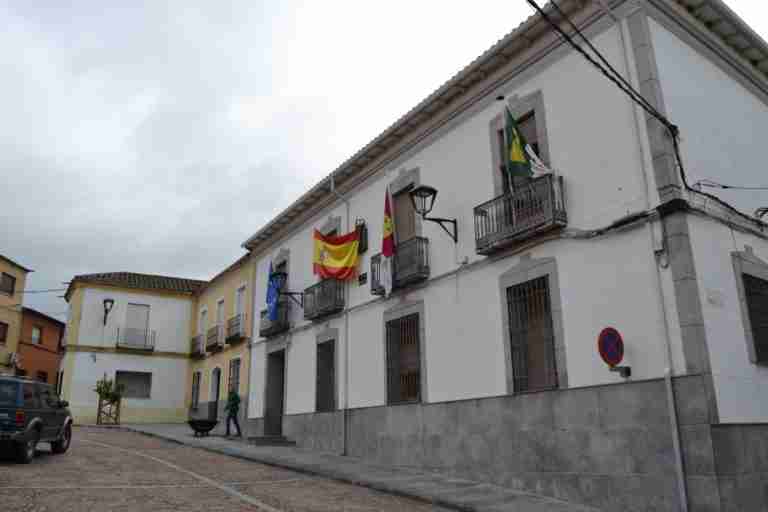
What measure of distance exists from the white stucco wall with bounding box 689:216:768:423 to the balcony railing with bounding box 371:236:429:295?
202 inches

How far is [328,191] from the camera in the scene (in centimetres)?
1662

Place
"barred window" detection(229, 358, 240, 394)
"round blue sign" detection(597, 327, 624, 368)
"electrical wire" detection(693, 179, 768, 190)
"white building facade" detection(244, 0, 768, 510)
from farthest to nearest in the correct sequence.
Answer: "barred window" detection(229, 358, 240, 394) < "electrical wire" detection(693, 179, 768, 190) < "round blue sign" detection(597, 327, 624, 368) < "white building facade" detection(244, 0, 768, 510)

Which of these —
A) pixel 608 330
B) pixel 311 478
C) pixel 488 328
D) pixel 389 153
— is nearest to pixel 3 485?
pixel 311 478

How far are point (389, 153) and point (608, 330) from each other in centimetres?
725

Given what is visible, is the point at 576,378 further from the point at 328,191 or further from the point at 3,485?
the point at 328,191

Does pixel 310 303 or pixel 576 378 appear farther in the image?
pixel 310 303

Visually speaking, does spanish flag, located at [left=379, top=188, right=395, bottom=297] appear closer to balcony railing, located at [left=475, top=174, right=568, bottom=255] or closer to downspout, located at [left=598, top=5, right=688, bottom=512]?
balcony railing, located at [left=475, top=174, right=568, bottom=255]

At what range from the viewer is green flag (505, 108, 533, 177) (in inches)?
382

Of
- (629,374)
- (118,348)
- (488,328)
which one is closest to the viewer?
(629,374)

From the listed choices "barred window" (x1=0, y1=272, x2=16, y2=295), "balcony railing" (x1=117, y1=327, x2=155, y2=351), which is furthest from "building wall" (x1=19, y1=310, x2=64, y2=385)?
"balcony railing" (x1=117, y1=327, x2=155, y2=351)

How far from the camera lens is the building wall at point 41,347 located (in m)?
31.9

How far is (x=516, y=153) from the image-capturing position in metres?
9.79

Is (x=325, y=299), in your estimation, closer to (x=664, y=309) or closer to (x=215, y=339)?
(x=664, y=309)

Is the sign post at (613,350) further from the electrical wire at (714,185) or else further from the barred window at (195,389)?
the barred window at (195,389)
